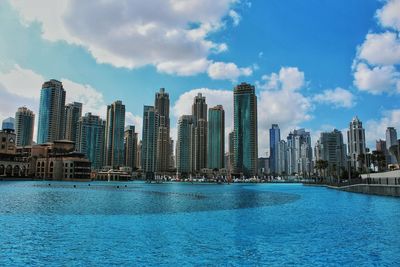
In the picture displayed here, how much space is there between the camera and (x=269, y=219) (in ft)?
153

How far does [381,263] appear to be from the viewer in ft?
77.8

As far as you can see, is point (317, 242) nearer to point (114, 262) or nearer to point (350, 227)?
point (350, 227)

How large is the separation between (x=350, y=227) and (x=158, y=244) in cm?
2297

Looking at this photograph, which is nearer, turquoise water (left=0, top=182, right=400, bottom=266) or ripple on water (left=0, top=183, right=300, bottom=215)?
turquoise water (left=0, top=182, right=400, bottom=266)

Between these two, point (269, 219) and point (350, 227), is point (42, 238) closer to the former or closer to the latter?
point (269, 219)

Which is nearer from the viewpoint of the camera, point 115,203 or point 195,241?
point 195,241

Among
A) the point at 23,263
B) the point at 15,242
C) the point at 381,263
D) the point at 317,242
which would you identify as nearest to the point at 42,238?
the point at 15,242

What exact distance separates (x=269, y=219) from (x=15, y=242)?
30.5 metres

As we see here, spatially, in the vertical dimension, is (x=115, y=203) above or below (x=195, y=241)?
above

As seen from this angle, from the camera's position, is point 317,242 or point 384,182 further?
point 384,182

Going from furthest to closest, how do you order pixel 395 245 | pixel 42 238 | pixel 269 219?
pixel 269 219
pixel 42 238
pixel 395 245

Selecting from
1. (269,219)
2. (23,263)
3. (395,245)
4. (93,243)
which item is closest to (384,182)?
(269,219)

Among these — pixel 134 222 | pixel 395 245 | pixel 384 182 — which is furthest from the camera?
pixel 384 182

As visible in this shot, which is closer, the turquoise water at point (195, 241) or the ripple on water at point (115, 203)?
the turquoise water at point (195, 241)
